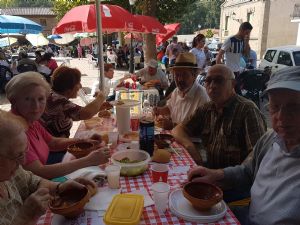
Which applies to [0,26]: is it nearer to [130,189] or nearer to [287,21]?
[130,189]

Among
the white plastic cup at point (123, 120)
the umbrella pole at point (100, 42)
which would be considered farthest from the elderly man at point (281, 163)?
the umbrella pole at point (100, 42)

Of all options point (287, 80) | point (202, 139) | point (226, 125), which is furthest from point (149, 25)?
point (287, 80)

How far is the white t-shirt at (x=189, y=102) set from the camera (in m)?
3.18

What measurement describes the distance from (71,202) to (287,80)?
4.28ft

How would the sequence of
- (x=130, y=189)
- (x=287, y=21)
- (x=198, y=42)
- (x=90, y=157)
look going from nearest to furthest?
(x=130, y=189)
(x=90, y=157)
(x=198, y=42)
(x=287, y=21)

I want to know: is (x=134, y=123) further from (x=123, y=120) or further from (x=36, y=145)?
(x=36, y=145)

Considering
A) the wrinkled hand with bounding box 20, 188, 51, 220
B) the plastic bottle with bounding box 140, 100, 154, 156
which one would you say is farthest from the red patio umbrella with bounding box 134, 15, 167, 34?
the wrinkled hand with bounding box 20, 188, 51, 220

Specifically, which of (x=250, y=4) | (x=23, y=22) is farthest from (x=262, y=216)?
(x=250, y=4)

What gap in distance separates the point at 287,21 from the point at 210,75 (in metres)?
26.4

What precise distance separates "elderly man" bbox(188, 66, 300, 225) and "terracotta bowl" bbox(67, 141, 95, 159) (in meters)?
1.18

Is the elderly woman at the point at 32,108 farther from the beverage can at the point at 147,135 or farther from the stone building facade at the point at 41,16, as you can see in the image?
the stone building facade at the point at 41,16

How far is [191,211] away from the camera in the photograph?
1486mm

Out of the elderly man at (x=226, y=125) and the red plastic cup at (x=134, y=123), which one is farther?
the red plastic cup at (x=134, y=123)

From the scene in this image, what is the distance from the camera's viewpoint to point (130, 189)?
1.76 m
